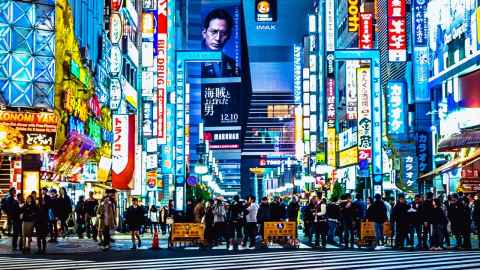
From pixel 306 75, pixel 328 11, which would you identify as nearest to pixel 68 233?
pixel 328 11

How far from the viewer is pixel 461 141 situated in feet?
115

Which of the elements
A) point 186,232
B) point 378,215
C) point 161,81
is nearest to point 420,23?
point 161,81

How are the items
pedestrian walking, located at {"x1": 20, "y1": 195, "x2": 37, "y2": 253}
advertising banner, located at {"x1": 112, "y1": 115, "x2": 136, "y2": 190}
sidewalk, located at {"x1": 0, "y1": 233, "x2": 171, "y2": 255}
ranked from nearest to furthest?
pedestrian walking, located at {"x1": 20, "y1": 195, "x2": 37, "y2": 253} → sidewalk, located at {"x1": 0, "y1": 233, "x2": 171, "y2": 255} → advertising banner, located at {"x1": 112, "y1": 115, "x2": 136, "y2": 190}

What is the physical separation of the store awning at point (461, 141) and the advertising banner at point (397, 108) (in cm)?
1064

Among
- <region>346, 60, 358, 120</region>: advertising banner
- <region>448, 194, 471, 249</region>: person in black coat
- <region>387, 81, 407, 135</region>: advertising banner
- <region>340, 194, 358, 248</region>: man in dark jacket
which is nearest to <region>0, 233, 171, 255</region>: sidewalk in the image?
<region>340, 194, 358, 248</region>: man in dark jacket

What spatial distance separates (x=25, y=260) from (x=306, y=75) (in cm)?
7531

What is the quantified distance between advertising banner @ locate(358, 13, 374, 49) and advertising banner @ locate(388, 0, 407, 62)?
774 cm

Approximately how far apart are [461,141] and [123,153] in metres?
14.6

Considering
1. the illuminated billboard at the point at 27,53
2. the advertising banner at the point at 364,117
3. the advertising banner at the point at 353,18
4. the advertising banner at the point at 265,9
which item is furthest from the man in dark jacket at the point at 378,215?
the advertising banner at the point at 265,9

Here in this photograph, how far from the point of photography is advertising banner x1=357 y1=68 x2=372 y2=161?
4588 cm

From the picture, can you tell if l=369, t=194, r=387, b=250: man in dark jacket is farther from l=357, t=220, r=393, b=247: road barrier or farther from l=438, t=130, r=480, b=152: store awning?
l=438, t=130, r=480, b=152: store awning

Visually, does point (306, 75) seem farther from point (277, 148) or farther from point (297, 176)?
point (277, 148)

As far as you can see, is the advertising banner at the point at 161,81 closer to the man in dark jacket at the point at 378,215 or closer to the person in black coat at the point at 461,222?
the man in dark jacket at the point at 378,215

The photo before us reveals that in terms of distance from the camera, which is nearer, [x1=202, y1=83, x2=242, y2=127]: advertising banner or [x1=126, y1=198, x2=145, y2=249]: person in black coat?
[x1=126, y1=198, x2=145, y2=249]: person in black coat
